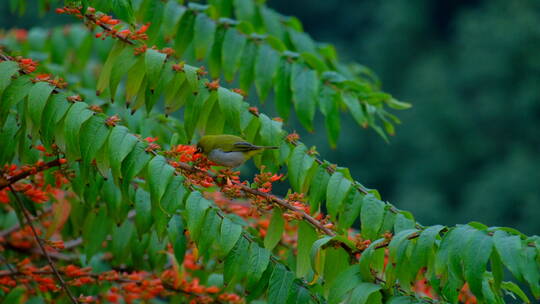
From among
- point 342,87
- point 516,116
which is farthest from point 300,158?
point 516,116

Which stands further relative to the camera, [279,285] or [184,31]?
[184,31]

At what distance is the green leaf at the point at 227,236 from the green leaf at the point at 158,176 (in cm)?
31

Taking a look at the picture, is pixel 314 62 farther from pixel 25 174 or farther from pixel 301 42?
pixel 25 174

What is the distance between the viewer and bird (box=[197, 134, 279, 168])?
353 centimetres

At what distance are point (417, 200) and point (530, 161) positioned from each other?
4.43 meters

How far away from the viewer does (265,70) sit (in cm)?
440

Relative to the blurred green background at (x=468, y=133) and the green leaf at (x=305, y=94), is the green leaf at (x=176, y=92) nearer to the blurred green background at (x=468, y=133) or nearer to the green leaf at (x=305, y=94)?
the green leaf at (x=305, y=94)

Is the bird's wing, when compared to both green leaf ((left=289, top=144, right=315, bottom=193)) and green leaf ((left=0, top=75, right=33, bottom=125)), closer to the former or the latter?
green leaf ((left=289, top=144, right=315, bottom=193))

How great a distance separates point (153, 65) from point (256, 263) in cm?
103

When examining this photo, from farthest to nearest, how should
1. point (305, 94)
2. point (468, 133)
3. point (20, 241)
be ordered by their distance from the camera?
point (468, 133) → point (20, 241) → point (305, 94)

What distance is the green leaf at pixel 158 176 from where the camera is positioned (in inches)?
113

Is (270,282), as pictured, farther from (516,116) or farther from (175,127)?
(516,116)

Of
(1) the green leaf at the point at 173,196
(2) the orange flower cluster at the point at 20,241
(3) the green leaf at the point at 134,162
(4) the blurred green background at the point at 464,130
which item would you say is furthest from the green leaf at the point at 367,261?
(4) the blurred green background at the point at 464,130

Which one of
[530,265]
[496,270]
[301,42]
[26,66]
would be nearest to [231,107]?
[26,66]
